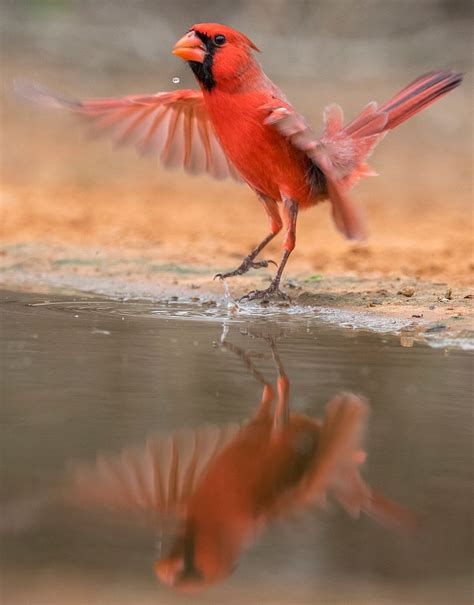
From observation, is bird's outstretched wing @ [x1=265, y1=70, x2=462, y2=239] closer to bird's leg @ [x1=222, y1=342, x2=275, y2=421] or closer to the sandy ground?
the sandy ground

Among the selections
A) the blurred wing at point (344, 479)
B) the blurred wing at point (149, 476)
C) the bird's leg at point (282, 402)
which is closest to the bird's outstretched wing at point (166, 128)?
the bird's leg at point (282, 402)

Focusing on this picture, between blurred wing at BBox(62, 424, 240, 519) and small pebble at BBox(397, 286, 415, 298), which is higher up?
small pebble at BBox(397, 286, 415, 298)

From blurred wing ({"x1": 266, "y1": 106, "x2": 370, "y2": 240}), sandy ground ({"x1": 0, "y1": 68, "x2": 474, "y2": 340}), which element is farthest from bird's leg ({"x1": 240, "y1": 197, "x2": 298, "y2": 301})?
blurred wing ({"x1": 266, "y1": 106, "x2": 370, "y2": 240})

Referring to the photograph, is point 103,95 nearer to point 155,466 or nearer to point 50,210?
point 50,210

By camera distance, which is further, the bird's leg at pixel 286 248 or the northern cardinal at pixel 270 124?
the bird's leg at pixel 286 248

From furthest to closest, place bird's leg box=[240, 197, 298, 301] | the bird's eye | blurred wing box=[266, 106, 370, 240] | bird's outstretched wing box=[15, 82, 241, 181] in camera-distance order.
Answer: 1. bird's outstretched wing box=[15, 82, 241, 181]
2. bird's leg box=[240, 197, 298, 301]
3. the bird's eye
4. blurred wing box=[266, 106, 370, 240]

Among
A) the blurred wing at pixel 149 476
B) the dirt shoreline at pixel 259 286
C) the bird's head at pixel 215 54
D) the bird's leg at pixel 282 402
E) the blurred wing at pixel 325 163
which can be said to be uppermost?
the bird's head at pixel 215 54

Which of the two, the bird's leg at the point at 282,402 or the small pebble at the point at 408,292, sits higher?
the small pebble at the point at 408,292

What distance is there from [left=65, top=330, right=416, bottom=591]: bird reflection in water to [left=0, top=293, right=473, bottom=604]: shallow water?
0.15 ft

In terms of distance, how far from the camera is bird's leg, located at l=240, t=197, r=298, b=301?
5889mm

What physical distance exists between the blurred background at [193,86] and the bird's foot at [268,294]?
1.48 meters

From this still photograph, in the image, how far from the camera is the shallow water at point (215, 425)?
8.54ft

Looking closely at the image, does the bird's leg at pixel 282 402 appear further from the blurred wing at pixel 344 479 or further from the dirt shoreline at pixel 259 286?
the dirt shoreline at pixel 259 286

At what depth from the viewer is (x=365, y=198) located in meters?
10.9
